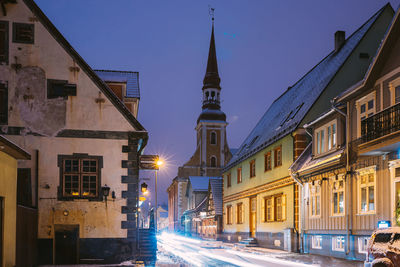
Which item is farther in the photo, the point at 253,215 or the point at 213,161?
the point at 213,161

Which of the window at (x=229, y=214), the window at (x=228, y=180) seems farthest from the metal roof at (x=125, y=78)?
the window at (x=229, y=214)

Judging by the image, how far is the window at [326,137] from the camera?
23.0m

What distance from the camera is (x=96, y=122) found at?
19.4m

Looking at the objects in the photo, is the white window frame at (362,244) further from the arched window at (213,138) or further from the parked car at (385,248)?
the arched window at (213,138)

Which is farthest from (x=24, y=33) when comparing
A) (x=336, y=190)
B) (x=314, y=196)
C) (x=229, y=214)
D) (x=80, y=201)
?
(x=229, y=214)

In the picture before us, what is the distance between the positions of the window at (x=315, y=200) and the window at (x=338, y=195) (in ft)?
5.82

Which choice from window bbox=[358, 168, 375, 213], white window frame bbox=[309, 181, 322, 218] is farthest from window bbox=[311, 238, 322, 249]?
window bbox=[358, 168, 375, 213]

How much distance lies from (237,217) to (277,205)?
11.6m

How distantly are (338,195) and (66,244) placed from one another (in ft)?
41.4

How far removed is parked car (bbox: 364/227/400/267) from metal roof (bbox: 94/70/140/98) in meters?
14.4

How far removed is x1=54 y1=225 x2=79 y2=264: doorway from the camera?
60.1 ft

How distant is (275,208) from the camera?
1233 inches

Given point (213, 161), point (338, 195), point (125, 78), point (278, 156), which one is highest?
point (125, 78)

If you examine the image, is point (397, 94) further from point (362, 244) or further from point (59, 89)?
point (59, 89)
